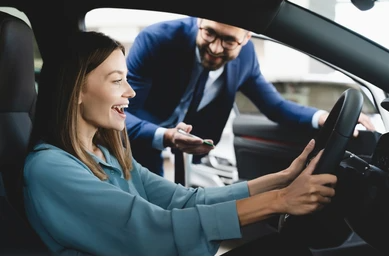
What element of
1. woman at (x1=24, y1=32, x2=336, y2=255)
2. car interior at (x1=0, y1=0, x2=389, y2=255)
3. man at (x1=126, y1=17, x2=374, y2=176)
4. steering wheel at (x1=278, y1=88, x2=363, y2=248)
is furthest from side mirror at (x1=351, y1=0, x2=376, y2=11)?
man at (x1=126, y1=17, x2=374, y2=176)

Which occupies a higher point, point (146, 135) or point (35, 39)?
point (35, 39)

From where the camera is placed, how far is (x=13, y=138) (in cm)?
129

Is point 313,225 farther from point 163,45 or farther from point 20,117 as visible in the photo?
point 163,45

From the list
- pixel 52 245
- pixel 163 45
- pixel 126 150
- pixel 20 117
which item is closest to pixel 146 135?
pixel 163 45

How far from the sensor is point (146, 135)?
1.97 meters

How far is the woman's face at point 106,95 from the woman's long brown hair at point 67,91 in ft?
0.06

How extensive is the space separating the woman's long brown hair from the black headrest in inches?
2.6

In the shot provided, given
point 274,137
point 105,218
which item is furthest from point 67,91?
point 274,137

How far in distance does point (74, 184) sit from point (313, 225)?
557 millimetres

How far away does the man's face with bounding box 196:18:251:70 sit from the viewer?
5.81 feet

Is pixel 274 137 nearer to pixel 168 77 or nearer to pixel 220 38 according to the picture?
pixel 168 77

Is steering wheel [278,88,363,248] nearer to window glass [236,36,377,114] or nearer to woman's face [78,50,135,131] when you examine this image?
woman's face [78,50,135,131]

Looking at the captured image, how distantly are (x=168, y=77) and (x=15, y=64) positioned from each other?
2.85ft

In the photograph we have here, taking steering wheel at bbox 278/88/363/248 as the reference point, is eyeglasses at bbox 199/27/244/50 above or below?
above
